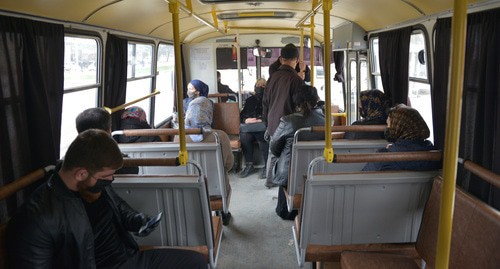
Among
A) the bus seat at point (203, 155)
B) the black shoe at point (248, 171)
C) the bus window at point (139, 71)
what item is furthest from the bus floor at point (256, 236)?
the bus window at point (139, 71)

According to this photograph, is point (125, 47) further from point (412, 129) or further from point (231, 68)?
point (231, 68)

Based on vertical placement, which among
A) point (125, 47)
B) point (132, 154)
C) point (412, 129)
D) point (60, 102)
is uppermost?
point (125, 47)

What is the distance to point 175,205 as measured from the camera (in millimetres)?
2529

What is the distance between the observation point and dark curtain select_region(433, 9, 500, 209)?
94.8 inches

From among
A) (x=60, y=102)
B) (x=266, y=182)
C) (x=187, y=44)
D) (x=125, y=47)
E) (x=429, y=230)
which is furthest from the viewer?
(x=187, y=44)

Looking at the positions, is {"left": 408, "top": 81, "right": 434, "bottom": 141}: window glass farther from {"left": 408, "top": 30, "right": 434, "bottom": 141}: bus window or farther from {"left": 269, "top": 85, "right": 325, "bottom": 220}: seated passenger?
{"left": 269, "top": 85, "right": 325, "bottom": 220}: seated passenger

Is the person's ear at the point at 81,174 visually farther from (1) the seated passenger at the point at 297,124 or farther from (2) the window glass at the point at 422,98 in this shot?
(2) the window glass at the point at 422,98

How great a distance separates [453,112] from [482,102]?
1.81 m

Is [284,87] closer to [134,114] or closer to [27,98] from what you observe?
[134,114]

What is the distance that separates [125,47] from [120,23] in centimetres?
34

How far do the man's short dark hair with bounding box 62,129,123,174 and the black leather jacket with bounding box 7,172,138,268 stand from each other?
12cm

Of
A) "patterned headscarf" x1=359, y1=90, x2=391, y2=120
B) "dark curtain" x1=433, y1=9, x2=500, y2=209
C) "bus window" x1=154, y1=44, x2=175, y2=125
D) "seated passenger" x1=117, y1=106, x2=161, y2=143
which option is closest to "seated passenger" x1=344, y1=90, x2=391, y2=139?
"patterned headscarf" x1=359, y1=90, x2=391, y2=120

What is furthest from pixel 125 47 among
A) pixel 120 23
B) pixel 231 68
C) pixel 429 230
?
pixel 231 68

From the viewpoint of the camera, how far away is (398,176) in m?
2.42
